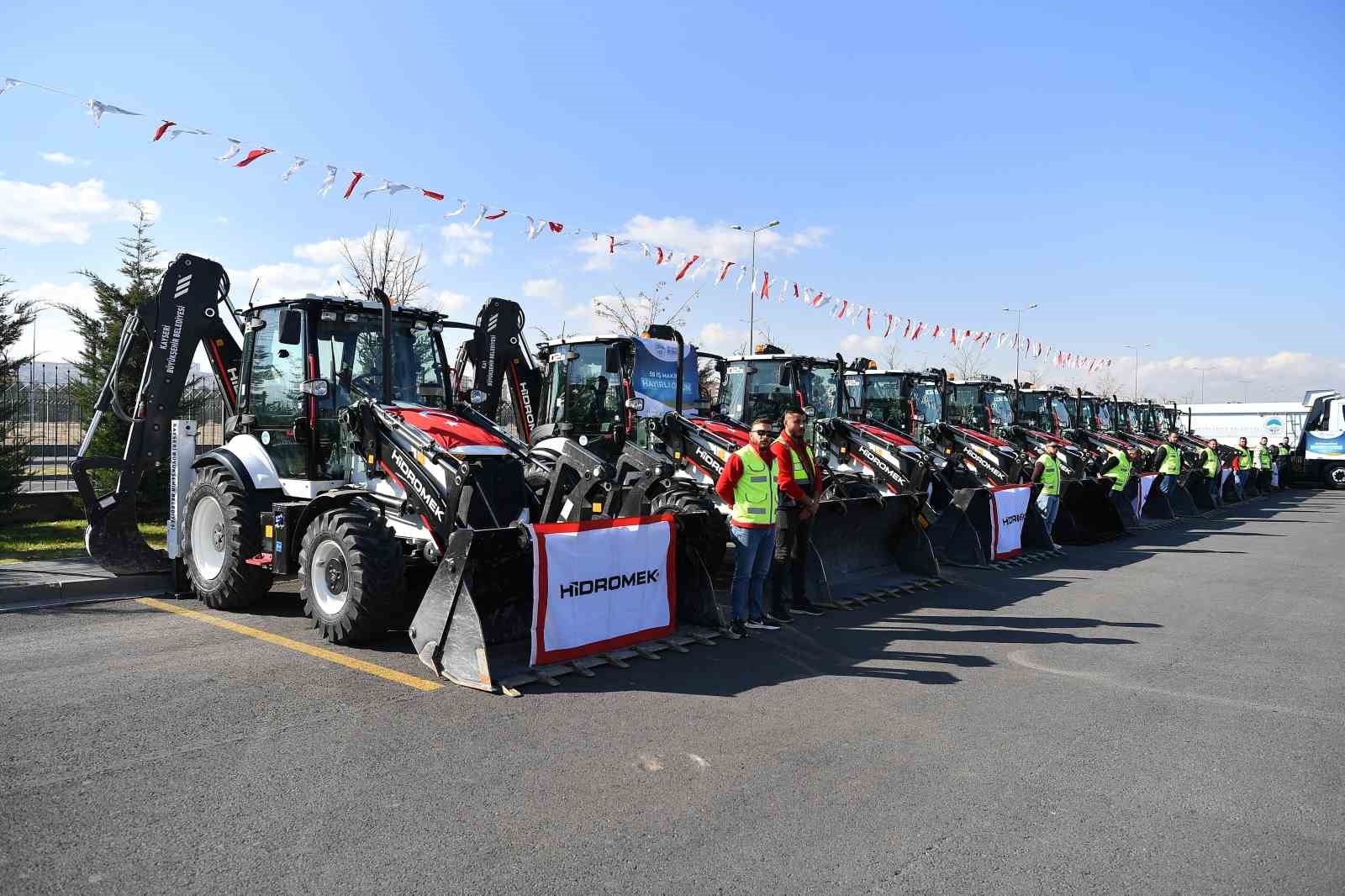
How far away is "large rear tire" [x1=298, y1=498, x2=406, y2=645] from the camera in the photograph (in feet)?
21.5

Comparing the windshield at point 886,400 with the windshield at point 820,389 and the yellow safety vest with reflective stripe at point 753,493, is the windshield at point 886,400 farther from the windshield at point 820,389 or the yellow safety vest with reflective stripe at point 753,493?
the yellow safety vest with reflective stripe at point 753,493

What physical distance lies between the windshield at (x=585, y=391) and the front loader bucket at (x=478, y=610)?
4795 millimetres

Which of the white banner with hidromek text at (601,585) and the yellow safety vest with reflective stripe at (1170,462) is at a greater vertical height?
the yellow safety vest with reflective stripe at (1170,462)

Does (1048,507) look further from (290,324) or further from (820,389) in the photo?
(290,324)

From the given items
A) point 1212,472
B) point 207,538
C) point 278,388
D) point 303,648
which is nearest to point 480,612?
point 303,648

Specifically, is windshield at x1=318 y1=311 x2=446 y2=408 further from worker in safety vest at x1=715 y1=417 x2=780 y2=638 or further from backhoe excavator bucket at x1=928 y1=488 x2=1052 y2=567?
backhoe excavator bucket at x1=928 y1=488 x2=1052 y2=567

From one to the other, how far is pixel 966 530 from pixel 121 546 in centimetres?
986

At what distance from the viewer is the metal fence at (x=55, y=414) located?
44.0ft

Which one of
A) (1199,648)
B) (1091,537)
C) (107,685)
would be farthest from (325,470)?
(1091,537)

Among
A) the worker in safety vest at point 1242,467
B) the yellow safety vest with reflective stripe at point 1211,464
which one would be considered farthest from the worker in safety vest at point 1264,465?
the yellow safety vest with reflective stripe at point 1211,464

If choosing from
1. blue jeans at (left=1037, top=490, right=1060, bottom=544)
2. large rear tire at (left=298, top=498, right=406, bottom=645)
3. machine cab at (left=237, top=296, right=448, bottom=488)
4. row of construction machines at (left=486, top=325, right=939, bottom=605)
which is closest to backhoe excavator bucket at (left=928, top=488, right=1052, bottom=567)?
row of construction machines at (left=486, top=325, right=939, bottom=605)

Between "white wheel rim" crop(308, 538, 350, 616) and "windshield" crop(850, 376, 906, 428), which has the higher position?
"windshield" crop(850, 376, 906, 428)

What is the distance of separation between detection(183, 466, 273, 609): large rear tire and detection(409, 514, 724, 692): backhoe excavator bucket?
258 centimetres

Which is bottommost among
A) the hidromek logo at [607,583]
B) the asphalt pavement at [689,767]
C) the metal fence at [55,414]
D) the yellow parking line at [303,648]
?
the asphalt pavement at [689,767]
